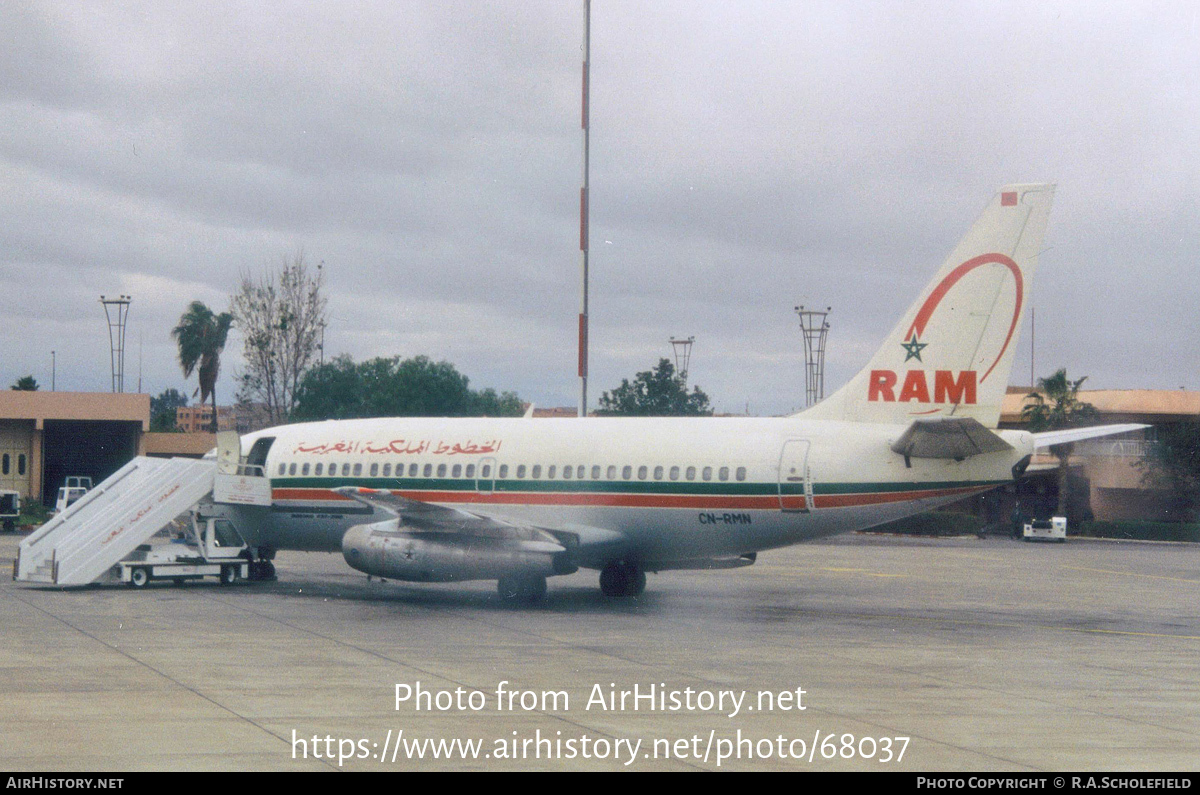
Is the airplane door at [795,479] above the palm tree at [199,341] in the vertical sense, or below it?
below

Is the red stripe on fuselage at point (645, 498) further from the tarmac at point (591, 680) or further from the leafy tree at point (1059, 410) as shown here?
the leafy tree at point (1059, 410)

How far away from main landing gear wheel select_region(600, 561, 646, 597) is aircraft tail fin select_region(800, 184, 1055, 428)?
6.09 metres

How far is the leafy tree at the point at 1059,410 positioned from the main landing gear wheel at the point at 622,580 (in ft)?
158

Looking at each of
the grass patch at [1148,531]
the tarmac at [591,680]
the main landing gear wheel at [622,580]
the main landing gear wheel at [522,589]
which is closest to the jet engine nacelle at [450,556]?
the main landing gear wheel at [522,589]

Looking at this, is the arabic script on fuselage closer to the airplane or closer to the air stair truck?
the airplane

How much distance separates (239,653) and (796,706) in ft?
25.0

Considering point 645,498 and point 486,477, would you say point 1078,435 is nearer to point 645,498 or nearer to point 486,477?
point 645,498

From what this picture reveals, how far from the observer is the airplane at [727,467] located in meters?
22.3

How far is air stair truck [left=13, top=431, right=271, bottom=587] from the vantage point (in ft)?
86.0

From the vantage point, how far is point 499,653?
17.4 m

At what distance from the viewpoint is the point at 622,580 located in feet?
86.1

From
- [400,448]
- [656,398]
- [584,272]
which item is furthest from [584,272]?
[656,398]

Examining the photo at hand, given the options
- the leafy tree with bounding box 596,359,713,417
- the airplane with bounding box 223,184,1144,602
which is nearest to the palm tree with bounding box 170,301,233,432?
the leafy tree with bounding box 596,359,713,417

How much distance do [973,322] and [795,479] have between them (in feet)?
13.4
